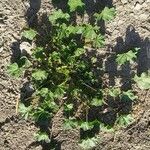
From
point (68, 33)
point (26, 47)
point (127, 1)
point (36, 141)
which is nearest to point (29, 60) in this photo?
point (26, 47)

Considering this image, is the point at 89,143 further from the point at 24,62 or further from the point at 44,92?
the point at 24,62

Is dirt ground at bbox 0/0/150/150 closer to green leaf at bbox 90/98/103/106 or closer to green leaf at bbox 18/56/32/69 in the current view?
green leaf at bbox 18/56/32/69

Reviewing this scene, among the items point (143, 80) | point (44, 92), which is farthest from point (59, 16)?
point (143, 80)

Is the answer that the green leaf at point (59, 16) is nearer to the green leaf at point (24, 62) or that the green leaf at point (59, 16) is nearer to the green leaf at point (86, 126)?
the green leaf at point (24, 62)

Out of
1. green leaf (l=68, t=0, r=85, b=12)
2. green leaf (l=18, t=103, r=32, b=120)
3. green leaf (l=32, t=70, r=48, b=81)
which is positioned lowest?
green leaf (l=18, t=103, r=32, b=120)

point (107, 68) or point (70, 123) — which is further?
point (107, 68)

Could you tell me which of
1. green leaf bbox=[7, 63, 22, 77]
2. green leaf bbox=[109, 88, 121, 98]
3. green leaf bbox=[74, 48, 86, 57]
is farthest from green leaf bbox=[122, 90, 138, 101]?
green leaf bbox=[7, 63, 22, 77]

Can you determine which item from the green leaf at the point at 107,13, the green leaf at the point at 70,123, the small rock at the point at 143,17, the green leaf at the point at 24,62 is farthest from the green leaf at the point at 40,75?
the small rock at the point at 143,17
